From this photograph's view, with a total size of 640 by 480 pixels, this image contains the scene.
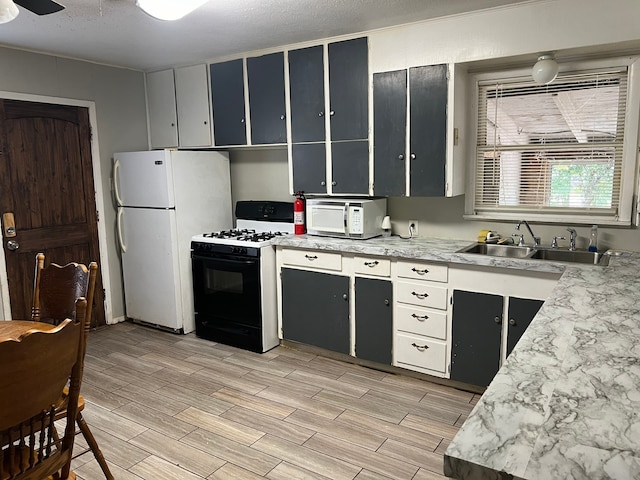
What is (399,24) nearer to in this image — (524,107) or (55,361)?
(524,107)

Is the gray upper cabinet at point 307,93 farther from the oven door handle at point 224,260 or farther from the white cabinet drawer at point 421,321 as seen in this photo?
the white cabinet drawer at point 421,321

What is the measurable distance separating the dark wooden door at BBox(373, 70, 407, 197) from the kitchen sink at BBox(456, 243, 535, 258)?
62 centimetres

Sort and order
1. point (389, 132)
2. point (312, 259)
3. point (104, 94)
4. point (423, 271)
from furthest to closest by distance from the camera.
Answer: point (104, 94), point (312, 259), point (389, 132), point (423, 271)

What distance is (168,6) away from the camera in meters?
2.06

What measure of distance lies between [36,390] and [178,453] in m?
1.35

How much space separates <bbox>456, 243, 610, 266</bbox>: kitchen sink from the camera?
3.02 metres

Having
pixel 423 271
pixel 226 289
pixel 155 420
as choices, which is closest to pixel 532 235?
pixel 423 271

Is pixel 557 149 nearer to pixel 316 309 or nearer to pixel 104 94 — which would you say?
pixel 316 309

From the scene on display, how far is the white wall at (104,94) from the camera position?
3.83m

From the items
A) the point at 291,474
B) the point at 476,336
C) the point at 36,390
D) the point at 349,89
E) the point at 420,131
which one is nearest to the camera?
the point at 36,390

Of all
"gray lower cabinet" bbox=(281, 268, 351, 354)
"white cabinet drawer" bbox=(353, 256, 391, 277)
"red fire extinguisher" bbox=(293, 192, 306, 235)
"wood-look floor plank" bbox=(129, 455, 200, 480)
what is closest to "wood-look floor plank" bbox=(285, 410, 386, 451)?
"wood-look floor plank" bbox=(129, 455, 200, 480)

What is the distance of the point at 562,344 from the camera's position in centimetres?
145

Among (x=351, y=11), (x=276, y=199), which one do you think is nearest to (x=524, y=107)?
(x=351, y=11)

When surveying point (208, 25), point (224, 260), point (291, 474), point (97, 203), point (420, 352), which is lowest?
point (291, 474)
